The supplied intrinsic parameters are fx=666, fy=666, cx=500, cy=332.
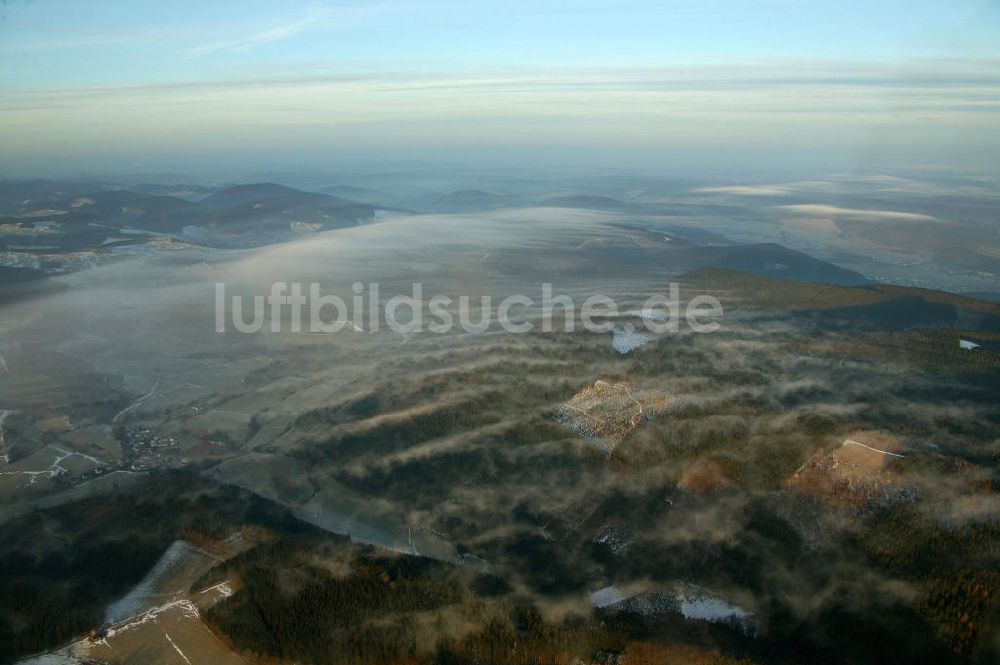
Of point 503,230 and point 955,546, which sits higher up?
point 503,230

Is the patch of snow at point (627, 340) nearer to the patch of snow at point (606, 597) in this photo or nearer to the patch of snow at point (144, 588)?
the patch of snow at point (606, 597)

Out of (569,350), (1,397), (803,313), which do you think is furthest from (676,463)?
(1,397)

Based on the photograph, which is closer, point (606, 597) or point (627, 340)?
point (606, 597)

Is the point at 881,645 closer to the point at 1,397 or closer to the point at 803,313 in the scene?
the point at 803,313

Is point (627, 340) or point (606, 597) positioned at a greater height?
point (627, 340)

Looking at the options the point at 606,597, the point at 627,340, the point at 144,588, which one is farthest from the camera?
the point at 627,340

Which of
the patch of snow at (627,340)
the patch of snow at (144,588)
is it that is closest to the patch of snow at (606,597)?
the patch of snow at (144,588)

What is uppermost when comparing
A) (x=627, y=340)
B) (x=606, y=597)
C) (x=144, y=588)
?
(x=627, y=340)

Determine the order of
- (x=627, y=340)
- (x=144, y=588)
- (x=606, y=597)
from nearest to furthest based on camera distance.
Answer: (x=606, y=597) → (x=144, y=588) → (x=627, y=340)

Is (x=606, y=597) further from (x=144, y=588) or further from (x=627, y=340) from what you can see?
(x=627, y=340)

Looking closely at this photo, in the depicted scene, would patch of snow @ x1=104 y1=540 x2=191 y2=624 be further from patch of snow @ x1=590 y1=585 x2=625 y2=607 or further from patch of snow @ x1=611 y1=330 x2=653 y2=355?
patch of snow @ x1=611 y1=330 x2=653 y2=355

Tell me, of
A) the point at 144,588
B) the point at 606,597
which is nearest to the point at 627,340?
the point at 606,597
